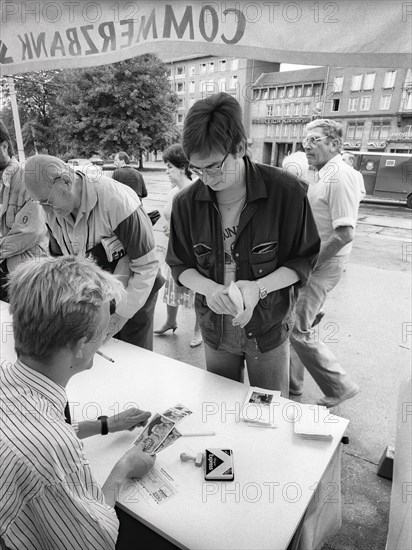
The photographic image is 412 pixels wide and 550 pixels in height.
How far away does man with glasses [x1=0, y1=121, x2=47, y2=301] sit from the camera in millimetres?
2092

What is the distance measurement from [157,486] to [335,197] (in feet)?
5.44

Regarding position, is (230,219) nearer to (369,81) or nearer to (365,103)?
(369,81)

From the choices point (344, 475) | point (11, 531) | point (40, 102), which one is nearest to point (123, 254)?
point (11, 531)

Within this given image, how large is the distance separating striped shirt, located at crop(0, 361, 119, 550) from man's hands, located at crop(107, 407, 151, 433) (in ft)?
1.06

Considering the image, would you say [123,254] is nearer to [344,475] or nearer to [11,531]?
[11,531]

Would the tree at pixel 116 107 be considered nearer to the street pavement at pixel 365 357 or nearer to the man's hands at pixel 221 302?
the street pavement at pixel 365 357

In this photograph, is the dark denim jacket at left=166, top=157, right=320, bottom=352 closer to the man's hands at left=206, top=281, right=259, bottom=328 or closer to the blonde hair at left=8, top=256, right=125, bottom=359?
the man's hands at left=206, top=281, right=259, bottom=328

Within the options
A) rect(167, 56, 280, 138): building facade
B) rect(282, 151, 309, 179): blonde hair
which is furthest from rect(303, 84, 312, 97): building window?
rect(167, 56, 280, 138): building facade

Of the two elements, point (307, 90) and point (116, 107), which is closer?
point (307, 90)

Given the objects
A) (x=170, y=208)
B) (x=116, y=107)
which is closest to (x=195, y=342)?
(x=170, y=208)

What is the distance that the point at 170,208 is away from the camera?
2730 millimetres

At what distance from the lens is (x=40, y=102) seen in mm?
3873

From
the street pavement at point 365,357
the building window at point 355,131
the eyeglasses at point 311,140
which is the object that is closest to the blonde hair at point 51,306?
the street pavement at point 365,357

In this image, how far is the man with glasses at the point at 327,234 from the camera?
193 centimetres
